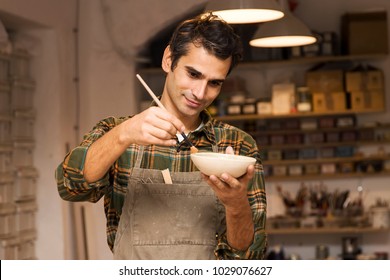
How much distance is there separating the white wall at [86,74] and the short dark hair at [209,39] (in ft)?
9.34

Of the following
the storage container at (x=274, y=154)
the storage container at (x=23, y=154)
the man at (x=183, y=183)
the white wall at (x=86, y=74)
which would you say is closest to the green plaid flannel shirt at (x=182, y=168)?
the man at (x=183, y=183)

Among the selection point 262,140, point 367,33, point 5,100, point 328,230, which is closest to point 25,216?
point 5,100

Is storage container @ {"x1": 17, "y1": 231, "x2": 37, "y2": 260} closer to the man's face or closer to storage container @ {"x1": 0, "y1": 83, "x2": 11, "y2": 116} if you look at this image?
storage container @ {"x1": 0, "y1": 83, "x2": 11, "y2": 116}


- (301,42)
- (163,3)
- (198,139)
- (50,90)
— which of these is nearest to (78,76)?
(50,90)

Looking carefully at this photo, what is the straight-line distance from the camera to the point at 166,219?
216 cm

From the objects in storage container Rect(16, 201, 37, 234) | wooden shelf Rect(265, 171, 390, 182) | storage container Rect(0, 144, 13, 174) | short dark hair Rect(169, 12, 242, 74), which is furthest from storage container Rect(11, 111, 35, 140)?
short dark hair Rect(169, 12, 242, 74)

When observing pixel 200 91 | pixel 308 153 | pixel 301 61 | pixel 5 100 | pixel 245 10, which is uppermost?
pixel 301 61

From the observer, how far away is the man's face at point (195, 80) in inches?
80.7

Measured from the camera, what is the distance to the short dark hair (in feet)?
6.86

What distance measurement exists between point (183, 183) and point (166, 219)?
11cm

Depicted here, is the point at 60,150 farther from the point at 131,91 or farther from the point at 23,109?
the point at 131,91

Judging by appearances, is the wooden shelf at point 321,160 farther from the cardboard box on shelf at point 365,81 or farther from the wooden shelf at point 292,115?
the cardboard box on shelf at point 365,81

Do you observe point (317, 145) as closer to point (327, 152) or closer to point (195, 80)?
point (327, 152)

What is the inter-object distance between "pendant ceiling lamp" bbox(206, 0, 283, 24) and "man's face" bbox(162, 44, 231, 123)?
143 centimetres
